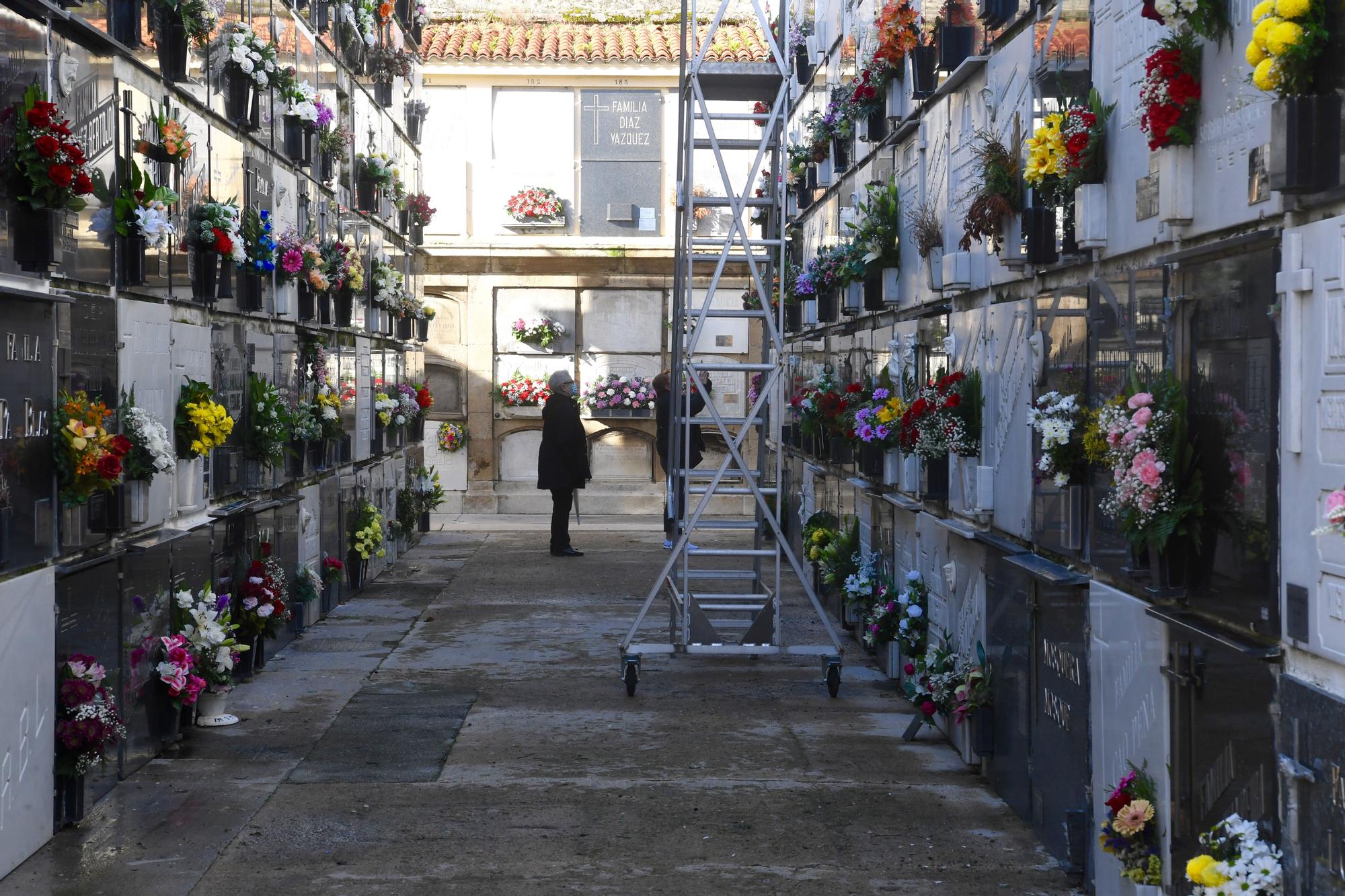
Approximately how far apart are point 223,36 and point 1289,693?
22.3 feet

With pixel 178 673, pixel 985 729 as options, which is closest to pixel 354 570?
pixel 178 673

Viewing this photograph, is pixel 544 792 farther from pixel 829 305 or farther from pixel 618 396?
pixel 618 396

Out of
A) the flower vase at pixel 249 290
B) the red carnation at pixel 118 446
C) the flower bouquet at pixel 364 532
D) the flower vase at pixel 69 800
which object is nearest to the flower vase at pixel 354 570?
the flower bouquet at pixel 364 532

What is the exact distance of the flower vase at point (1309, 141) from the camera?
129 inches

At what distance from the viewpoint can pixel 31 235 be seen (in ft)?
17.2

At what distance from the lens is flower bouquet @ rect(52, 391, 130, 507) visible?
5.55m

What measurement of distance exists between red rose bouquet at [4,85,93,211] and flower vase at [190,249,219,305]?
8.30 ft

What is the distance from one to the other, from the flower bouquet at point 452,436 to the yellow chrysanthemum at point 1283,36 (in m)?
17.2

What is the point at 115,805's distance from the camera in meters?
6.16

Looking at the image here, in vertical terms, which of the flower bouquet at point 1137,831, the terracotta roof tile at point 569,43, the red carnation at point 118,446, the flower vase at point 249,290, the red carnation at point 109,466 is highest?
the terracotta roof tile at point 569,43

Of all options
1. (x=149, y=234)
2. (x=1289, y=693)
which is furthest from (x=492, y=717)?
(x=1289, y=693)

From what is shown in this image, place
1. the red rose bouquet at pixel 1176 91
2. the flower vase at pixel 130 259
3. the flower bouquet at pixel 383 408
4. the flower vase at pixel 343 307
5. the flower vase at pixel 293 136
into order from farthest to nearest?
the flower bouquet at pixel 383 408 < the flower vase at pixel 343 307 < the flower vase at pixel 293 136 < the flower vase at pixel 130 259 < the red rose bouquet at pixel 1176 91

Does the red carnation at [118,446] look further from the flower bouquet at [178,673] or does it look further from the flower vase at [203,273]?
the flower vase at [203,273]

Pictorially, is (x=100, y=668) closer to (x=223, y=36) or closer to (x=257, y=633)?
(x=257, y=633)
